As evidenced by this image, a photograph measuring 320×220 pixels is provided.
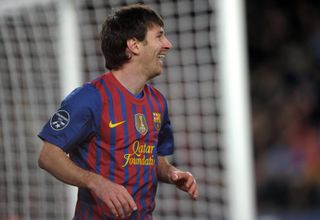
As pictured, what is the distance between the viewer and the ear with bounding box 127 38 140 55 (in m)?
2.75

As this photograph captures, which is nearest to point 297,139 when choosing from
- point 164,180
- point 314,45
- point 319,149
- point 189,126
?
point 319,149

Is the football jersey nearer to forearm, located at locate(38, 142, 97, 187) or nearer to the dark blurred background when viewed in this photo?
forearm, located at locate(38, 142, 97, 187)

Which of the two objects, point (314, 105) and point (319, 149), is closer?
point (319, 149)

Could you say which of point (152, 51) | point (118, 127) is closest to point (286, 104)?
point (152, 51)

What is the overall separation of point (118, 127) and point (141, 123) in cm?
10

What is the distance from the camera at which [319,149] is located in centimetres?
877

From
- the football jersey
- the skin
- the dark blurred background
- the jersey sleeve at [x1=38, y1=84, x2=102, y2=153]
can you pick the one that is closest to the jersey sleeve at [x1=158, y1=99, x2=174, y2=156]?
the skin

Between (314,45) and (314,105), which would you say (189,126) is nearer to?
(314,105)

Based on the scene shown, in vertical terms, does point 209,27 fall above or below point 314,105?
above

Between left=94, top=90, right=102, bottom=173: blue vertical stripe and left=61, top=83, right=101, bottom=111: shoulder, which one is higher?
left=61, top=83, right=101, bottom=111: shoulder

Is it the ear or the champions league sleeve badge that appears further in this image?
the ear

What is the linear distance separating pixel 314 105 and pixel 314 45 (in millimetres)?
979

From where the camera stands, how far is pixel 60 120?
257 cm

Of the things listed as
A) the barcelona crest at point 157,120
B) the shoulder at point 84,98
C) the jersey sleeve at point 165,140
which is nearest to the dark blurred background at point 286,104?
the jersey sleeve at point 165,140
